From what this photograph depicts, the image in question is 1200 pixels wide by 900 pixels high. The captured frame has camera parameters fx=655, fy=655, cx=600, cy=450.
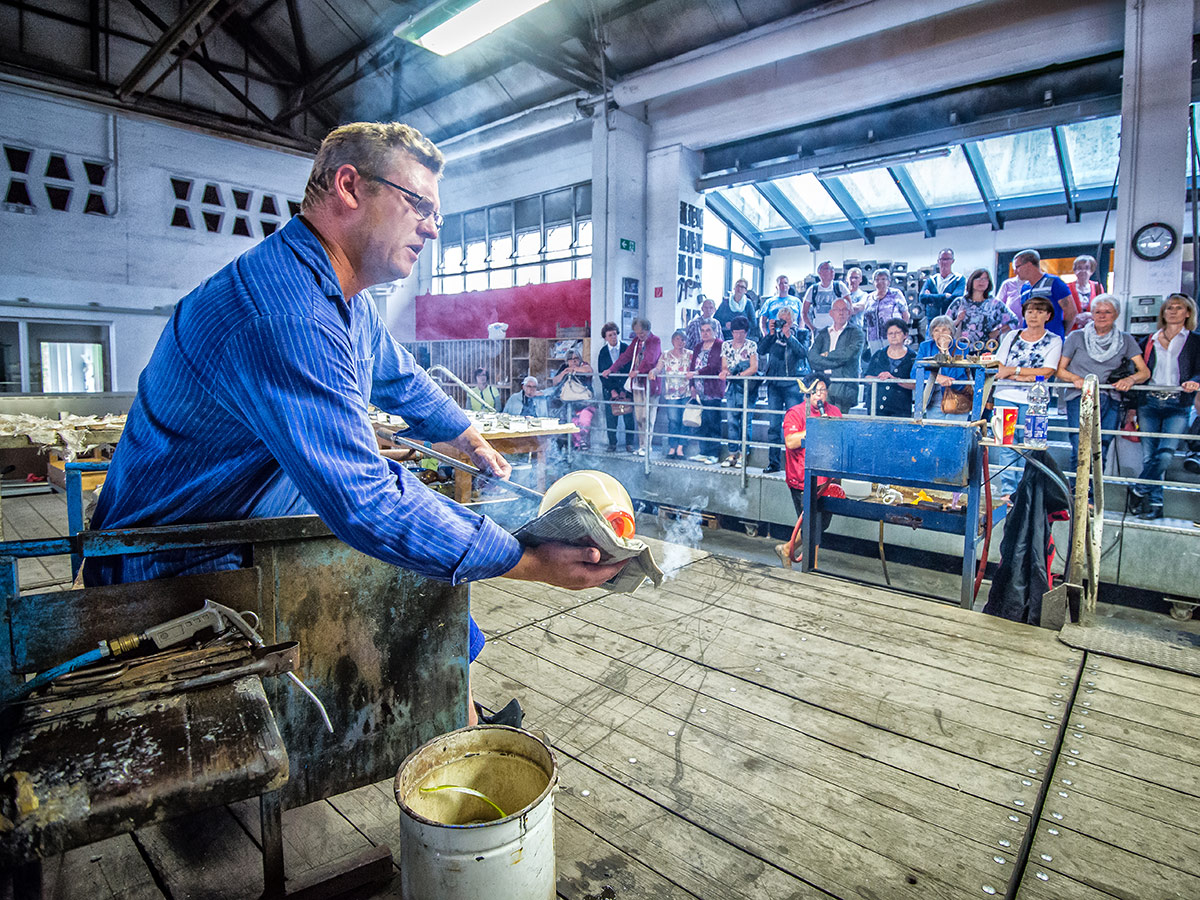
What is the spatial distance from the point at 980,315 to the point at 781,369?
7.06 ft

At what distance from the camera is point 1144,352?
6148 mm

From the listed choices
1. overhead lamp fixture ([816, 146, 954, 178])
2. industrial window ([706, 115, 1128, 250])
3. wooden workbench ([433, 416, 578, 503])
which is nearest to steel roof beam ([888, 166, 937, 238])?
industrial window ([706, 115, 1128, 250])

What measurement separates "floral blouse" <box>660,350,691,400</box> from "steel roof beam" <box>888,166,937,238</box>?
593 centimetres

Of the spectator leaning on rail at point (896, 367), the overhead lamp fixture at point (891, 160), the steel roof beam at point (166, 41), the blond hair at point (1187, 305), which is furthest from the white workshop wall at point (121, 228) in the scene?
the blond hair at point (1187, 305)

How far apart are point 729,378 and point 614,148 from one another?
5.31m

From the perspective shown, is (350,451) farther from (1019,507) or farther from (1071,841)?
(1019,507)

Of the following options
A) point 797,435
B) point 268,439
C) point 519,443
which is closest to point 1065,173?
point 797,435

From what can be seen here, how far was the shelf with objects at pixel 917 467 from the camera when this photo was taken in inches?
166

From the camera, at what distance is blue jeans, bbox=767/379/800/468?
778 centimetres

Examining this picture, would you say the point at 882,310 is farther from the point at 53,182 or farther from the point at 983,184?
the point at 53,182

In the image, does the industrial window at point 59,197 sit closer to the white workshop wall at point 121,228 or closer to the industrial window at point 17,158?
the white workshop wall at point 121,228

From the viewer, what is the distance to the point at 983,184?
12.1m

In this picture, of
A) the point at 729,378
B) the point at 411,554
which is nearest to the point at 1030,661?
the point at 411,554

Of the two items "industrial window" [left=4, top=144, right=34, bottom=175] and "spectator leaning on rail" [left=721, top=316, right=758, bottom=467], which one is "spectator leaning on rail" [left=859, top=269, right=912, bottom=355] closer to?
"spectator leaning on rail" [left=721, top=316, right=758, bottom=467]
